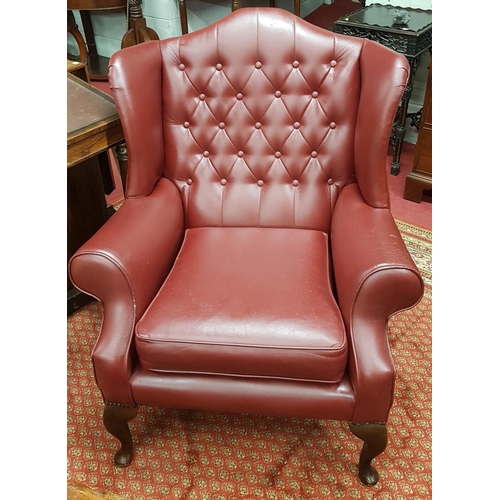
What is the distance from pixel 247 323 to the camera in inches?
48.9

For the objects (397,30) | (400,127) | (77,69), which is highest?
(397,30)

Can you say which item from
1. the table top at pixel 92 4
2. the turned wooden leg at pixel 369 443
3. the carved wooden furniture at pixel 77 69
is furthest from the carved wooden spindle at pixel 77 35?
the turned wooden leg at pixel 369 443

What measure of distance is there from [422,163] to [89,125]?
1738mm

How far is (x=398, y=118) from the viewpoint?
2807mm

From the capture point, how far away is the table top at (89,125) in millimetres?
1588

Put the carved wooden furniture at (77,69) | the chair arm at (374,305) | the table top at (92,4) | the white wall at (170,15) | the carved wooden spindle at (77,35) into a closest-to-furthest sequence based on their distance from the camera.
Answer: the chair arm at (374,305)
the carved wooden furniture at (77,69)
the table top at (92,4)
the white wall at (170,15)
the carved wooden spindle at (77,35)

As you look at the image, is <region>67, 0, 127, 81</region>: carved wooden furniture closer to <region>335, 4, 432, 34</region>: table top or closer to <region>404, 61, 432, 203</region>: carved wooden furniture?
<region>335, 4, 432, 34</region>: table top

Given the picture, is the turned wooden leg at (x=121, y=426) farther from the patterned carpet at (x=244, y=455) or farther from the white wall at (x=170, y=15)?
the white wall at (x=170, y=15)

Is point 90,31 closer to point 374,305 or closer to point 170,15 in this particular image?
point 170,15

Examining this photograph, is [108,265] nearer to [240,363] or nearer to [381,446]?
[240,363]

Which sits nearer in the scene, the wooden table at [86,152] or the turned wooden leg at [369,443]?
the turned wooden leg at [369,443]

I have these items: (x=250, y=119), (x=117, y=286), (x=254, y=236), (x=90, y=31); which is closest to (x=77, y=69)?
(x=250, y=119)

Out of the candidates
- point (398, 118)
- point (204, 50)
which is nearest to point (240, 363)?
point (204, 50)

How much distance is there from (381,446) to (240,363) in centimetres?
46
